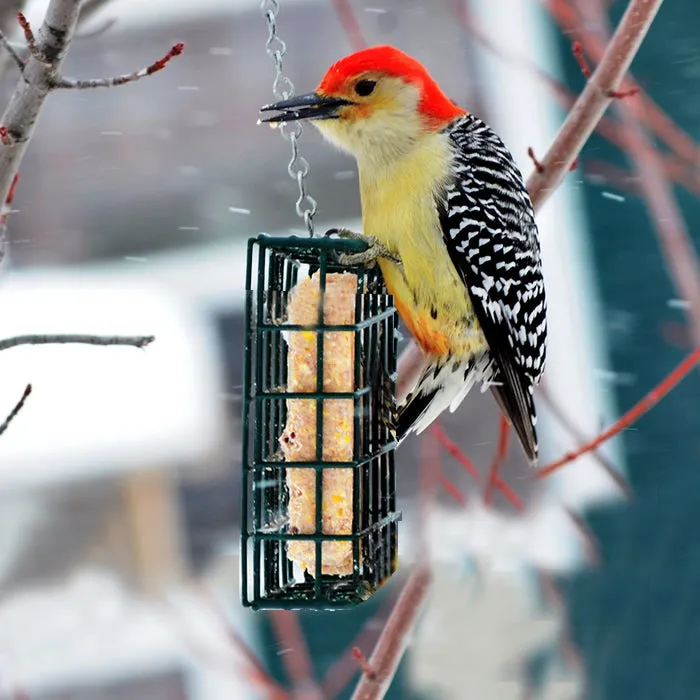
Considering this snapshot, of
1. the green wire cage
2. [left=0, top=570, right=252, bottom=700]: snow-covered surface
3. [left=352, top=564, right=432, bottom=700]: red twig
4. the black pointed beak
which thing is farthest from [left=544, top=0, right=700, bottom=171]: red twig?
[left=0, top=570, right=252, bottom=700]: snow-covered surface

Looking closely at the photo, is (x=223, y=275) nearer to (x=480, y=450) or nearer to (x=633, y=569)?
(x=480, y=450)

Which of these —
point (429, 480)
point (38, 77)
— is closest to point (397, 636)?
point (429, 480)

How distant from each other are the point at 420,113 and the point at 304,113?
469 millimetres

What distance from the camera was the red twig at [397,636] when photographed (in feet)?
10.4

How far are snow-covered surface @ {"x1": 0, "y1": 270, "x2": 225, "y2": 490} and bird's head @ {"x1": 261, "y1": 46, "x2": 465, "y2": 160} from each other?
12.9ft

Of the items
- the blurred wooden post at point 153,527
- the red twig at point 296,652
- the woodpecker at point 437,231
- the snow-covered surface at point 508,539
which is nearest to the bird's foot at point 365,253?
the woodpecker at point 437,231

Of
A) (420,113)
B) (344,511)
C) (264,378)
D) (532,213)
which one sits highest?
(420,113)

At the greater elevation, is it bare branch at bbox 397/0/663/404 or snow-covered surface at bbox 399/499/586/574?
bare branch at bbox 397/0/663/404

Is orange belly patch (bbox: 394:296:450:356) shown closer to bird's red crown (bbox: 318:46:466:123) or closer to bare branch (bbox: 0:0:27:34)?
bird's red crown (bbox: 318:46:466:123)

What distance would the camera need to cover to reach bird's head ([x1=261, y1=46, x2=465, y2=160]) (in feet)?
11.5

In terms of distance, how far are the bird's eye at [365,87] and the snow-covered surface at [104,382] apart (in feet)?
13.3

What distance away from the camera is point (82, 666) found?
6914mm

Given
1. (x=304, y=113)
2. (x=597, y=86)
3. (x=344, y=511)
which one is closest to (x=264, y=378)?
(x=344, y=511)

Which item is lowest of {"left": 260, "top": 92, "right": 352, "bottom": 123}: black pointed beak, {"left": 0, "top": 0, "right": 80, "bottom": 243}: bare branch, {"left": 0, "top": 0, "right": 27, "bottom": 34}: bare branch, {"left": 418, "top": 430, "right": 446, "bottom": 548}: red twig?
{"left": 418, "top": 430, "right": 446, "bottom": 548}: red twig
